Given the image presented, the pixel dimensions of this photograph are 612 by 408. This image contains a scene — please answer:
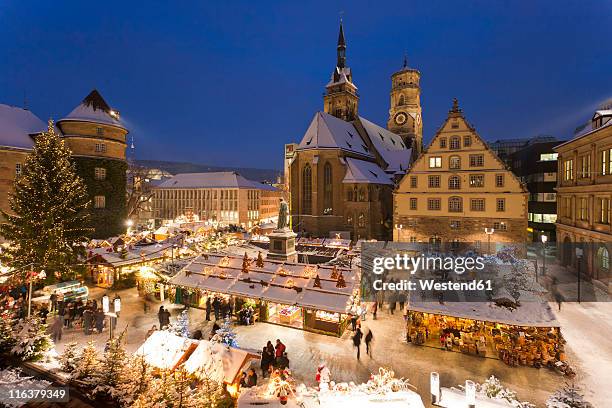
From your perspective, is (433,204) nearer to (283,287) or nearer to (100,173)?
(283,287)

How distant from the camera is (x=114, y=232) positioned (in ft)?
123

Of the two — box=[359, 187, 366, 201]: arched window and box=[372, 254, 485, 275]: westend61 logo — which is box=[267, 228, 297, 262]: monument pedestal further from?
box=[359, 187, 366, 201]: arched window

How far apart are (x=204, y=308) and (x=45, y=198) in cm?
1314

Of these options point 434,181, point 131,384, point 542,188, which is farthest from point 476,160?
point 131,384

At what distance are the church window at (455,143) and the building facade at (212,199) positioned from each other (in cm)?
4687

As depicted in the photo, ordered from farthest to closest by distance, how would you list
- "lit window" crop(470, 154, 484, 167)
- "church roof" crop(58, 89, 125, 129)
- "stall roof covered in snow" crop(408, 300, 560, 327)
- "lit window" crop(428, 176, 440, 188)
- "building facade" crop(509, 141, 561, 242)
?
"building facade" crop(509, 141, 561, 242) < "church roof" crop(58, 89, 125, 129) < "lit window" crop(428, 176, 440, 188) < "lit window" crop(470, 154, 484, 167) < "stall roof covered in snow" crop(408, 300, 560, 327)

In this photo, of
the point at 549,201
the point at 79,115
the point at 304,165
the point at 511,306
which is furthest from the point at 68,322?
the point at 549,201

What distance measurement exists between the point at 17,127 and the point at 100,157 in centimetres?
882

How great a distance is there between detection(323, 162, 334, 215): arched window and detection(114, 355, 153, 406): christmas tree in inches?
1505

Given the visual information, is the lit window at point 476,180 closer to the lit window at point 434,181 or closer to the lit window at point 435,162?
the lit window at point 434,181

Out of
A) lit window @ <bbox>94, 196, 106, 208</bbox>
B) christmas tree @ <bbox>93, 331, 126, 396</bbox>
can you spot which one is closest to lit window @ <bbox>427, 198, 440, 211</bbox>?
christmas tree @ <bbox>93, 331, 126, 396</bbox>

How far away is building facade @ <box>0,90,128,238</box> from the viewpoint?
111 ft

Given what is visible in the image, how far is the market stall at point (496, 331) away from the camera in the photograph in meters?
12.2

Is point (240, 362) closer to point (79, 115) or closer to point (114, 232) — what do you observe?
point (114, 232)
